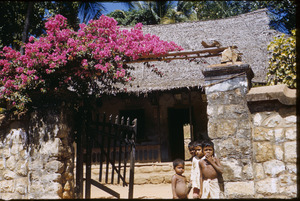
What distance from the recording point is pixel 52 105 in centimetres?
474

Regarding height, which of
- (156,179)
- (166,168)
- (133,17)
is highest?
(133,17)

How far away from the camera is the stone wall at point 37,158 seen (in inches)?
178

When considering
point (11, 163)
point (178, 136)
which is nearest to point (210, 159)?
point (11, 163)

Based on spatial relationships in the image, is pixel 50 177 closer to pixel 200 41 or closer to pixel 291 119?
pixel 291 119

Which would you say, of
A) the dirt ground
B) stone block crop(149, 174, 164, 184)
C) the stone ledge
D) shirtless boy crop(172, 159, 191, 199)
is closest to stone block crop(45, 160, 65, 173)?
shirtless boy crop(172, 159, 191, 199)

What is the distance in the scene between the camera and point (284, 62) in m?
4.94

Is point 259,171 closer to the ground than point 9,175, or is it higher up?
higher up

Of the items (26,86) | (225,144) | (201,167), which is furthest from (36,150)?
(225,144)

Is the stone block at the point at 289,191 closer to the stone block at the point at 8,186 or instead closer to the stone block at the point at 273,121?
the stone block at the point at 273,121

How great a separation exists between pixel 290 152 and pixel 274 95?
2.20 feet

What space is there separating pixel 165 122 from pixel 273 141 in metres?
8.40

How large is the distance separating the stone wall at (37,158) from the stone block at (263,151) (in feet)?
9.05

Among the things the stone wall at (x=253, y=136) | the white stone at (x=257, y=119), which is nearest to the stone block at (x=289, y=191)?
the stone wall at (x=253, y=136)

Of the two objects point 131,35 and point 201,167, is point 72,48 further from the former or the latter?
point 201,167
